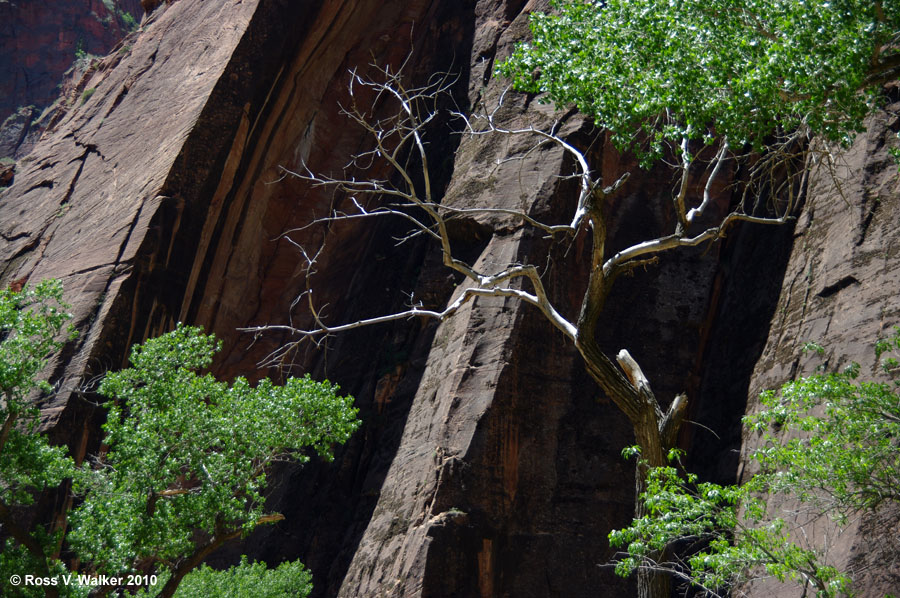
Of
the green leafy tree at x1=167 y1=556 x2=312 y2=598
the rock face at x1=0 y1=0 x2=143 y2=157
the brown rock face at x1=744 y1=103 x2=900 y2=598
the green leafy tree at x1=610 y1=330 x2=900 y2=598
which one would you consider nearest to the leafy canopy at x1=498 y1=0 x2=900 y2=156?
the green leafy tree at x1=610 y1=330 x2=900 y2=598

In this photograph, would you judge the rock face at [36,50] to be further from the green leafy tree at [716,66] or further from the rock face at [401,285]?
the green leafy tree at [716,66]

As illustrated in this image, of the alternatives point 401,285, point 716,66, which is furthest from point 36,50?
point 716,66

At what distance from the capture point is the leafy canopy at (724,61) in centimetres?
792

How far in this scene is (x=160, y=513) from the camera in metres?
11.5

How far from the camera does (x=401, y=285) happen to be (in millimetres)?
21031

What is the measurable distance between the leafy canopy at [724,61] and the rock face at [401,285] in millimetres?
4663

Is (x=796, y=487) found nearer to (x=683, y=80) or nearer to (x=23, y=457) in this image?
(x=683, y=80)

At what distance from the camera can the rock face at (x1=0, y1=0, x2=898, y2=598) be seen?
14.3 meters

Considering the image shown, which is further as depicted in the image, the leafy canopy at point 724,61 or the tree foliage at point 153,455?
the tree foliage at point 153,455

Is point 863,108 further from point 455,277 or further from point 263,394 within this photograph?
point 455,277

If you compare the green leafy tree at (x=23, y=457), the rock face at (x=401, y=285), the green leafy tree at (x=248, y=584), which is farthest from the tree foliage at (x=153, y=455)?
the rock face at (x=401, y=285)

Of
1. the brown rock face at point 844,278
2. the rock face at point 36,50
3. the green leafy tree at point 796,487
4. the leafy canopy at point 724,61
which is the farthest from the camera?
the rock face at point 36,50

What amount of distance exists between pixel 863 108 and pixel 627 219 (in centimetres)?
950

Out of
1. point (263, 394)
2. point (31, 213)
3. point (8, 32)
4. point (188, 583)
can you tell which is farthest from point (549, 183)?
point (8, 32)
